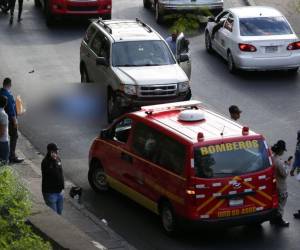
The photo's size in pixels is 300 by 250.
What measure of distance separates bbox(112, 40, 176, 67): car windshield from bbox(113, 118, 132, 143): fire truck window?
5.53 meters

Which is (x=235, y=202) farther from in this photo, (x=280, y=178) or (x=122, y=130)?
(x=122, y=130)

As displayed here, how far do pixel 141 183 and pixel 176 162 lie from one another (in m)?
1.15

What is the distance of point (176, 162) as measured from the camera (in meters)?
15.1

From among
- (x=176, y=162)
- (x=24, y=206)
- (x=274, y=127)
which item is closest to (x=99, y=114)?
(x=274, y=127)

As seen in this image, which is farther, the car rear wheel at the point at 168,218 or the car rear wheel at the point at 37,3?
the car rear wheel at the point at 37,3

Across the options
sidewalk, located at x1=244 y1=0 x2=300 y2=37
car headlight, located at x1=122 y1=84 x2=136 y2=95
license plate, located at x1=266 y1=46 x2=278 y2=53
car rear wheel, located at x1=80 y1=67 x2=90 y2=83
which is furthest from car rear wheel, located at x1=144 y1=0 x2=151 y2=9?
car headlight, located at x1=122 y1=84 x2=136 y2=95

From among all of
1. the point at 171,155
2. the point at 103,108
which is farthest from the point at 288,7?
the point at 171,155

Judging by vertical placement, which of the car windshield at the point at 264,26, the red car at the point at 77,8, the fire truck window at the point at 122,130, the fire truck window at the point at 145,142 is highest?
the fire truck window at the point at 145,142

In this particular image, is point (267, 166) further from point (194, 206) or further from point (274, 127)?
point (274, 127)

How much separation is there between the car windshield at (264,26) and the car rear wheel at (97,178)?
948 cm

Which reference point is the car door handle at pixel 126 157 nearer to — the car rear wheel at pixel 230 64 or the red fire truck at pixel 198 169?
the red fire truck at pixel 198 169

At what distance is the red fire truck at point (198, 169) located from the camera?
14.8 meters

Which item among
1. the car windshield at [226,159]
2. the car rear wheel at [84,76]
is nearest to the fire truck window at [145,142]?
the car windshield at [226,159]

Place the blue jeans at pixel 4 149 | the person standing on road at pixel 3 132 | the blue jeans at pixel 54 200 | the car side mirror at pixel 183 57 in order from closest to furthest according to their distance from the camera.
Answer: the blue jeans at pixel 54 200, the person standing on road at pixel 3 132, the blue jeans at pixel 4 149, the car side mirror at pixel 183 57
